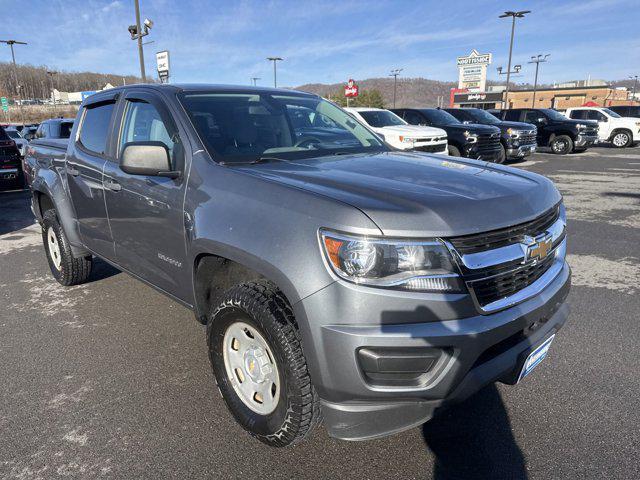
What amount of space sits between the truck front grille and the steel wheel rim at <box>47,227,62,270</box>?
4151 mm

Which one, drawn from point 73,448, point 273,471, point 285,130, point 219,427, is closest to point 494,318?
point 273,471

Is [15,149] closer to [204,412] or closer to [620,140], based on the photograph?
[204,412]

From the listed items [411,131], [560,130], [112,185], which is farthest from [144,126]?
[560,130]

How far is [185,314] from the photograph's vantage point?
13.3 feet

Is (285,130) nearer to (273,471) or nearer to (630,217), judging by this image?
(273,471)

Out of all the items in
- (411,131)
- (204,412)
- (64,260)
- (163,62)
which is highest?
(163,62)

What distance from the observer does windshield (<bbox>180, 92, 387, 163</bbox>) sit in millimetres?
2834

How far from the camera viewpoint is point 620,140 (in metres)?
21.0

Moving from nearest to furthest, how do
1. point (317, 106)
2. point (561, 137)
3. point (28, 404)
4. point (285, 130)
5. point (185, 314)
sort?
1. point (28, 404)
2. point (285, 130)
3. point (317, 106)
4. point (185, 314)
5. point (561, 137)

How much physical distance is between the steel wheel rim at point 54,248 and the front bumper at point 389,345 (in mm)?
3744

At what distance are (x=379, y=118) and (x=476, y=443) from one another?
11.0 metres

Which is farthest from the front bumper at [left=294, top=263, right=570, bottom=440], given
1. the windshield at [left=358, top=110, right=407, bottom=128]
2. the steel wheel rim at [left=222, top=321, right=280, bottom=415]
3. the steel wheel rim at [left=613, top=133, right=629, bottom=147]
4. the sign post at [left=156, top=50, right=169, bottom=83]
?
the steel wheel rim at [left=613, top=133, right=629, bottom=147]

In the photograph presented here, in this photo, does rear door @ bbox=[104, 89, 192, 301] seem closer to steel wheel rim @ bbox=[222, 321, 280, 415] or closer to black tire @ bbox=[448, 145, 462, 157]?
steel wheel rim @ bbox=[222, 321, 280, 415]

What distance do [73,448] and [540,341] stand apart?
2.38 m
